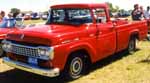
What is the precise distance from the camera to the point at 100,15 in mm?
8219

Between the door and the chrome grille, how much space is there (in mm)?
2001

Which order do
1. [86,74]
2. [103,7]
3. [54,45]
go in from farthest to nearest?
[103,7] < [86,74] < [54,45]

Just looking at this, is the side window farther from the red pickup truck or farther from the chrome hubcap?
the chrome hubcap

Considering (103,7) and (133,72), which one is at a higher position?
(103,7)

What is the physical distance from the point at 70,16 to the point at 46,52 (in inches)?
76.1

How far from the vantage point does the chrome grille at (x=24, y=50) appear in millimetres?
6666

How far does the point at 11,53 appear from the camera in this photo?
7.40 meters

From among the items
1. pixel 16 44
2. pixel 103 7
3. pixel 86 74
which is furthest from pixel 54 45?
pixel 103 7

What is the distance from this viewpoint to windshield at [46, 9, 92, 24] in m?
7.79

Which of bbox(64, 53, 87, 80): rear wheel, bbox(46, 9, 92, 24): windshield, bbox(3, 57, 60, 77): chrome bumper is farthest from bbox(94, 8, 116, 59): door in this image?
bbox(3, 57, 60, 77): chrome bumper

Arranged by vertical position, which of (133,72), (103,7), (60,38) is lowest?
(133,72)

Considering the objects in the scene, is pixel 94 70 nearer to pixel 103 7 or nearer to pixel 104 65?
pixel 104 65

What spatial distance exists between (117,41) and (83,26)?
172 centimetres

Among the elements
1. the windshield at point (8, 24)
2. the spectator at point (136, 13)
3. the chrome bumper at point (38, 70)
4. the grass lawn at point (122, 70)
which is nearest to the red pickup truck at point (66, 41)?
the chrome bumper at point (38, 70)
